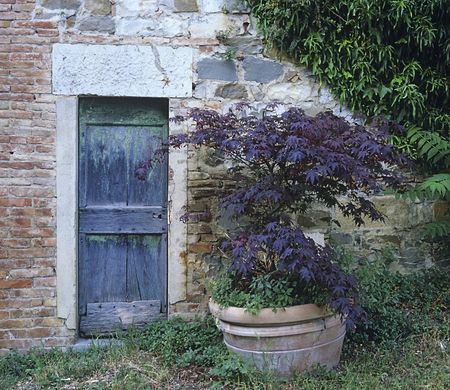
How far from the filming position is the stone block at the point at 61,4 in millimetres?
4188

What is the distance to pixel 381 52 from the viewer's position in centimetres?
436

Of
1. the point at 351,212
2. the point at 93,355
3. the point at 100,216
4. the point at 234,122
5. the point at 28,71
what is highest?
the point at 28,71

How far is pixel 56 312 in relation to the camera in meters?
4.18

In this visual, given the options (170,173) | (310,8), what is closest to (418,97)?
(310,8)

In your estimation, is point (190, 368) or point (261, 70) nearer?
point (190, 368)

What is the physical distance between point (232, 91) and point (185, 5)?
0.80 meters

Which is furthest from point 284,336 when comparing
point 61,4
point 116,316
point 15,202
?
point 61,4

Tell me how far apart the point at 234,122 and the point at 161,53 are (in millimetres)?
937

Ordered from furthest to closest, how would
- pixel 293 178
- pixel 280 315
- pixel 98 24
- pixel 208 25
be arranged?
pixel 208 25 < pixel 98 24 < pixel 293 178 < pixel 280 315

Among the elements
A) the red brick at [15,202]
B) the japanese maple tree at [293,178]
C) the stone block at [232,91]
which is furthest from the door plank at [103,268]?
the stone block at [232,91]

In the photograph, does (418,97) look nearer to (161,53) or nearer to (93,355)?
(161,53)

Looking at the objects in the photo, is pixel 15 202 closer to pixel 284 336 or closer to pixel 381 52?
pixel 284 336

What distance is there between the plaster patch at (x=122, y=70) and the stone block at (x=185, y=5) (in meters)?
0.33

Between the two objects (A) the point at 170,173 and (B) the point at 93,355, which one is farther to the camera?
(A) the point at 170,173
